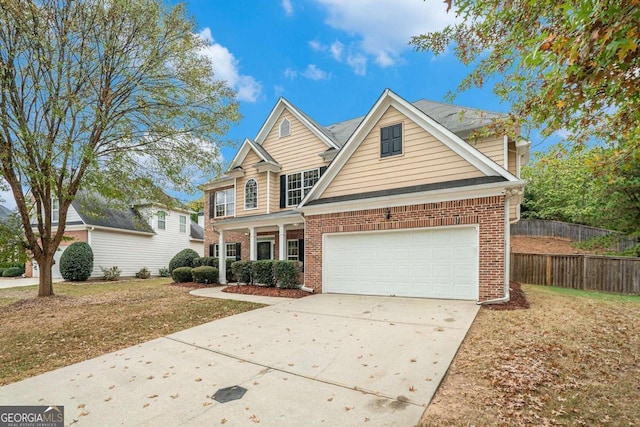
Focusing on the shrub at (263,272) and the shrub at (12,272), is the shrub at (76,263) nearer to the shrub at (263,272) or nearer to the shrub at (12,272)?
the shrub at (12,272)

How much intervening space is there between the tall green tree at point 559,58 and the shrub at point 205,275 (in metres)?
13.0

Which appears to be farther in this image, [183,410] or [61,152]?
[61,152]

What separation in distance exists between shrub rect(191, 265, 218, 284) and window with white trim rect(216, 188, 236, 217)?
146 inches

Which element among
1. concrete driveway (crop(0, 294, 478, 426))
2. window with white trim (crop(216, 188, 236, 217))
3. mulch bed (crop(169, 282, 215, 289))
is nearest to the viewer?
concrete driveway (crop(0, 294, 478, 426))

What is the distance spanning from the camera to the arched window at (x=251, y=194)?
54.5ft

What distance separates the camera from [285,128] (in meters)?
16.2

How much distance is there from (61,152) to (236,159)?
316 inches

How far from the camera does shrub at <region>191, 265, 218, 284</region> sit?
15574 mm

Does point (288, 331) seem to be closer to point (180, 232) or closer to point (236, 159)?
point (236, 159)

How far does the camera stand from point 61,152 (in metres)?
9.80

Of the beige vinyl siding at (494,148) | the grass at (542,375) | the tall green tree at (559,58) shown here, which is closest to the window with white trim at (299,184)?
the beige vinyl siding at (494,148)

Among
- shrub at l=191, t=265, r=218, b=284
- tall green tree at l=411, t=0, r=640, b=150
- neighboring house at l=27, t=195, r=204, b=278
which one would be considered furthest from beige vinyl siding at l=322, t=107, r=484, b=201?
neighboring house at l=27, t=195, r=204, b=278

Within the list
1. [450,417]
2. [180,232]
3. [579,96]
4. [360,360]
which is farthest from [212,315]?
[180,232]

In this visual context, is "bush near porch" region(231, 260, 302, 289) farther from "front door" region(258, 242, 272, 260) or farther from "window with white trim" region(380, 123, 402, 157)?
"window with white trim" region(380, 123, 402, 157)
